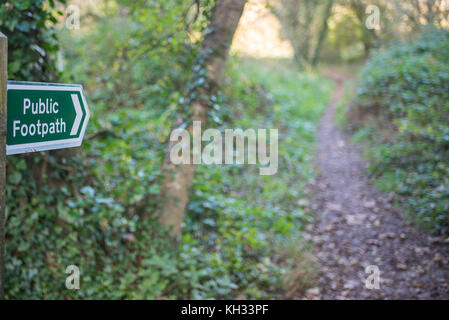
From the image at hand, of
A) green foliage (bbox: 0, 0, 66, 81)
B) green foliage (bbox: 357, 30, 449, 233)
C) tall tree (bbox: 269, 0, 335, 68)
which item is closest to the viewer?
green foliage (bbox: 0, 0, 66, 81)

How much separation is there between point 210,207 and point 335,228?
7.15 ft

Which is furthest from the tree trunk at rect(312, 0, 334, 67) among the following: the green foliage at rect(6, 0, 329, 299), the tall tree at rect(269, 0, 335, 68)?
the green foliage at rect(6, 0, 329, 299)

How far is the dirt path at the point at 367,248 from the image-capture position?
4461mm

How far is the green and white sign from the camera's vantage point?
186 cm

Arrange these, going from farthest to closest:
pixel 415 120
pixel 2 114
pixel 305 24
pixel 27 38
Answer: pixel 305 24 → pixel 415 120 → pixel 27 38 → pixel 2 114

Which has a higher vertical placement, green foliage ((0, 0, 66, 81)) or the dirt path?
green foliage ((0, 0, 66, 81))

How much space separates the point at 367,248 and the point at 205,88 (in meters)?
3.40

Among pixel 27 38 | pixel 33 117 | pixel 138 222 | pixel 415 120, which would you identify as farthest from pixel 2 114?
pixel 415 120

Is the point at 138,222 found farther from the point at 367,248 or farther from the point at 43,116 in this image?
the point at 367,248

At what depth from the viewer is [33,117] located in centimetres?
195

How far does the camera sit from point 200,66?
486 cm

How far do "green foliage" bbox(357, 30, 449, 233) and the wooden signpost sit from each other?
492cm

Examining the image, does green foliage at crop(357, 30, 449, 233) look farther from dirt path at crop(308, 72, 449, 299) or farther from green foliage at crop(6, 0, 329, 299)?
green foliage at crop(6, 0, 329, 299)
